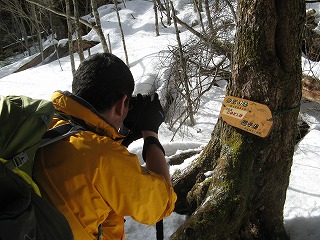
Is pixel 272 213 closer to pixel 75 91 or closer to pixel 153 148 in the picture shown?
pixel 153 148

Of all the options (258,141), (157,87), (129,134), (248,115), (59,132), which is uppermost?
(59,132)

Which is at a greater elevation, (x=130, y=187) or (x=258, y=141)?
(x=130, y=187)

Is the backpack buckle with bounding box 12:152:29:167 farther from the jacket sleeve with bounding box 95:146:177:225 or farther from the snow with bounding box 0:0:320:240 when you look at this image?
the snow with bounding box 0:0:320:240

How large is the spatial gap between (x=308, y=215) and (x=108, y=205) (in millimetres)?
1623

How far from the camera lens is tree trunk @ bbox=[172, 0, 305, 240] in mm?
1702

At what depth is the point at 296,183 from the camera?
8.34ft

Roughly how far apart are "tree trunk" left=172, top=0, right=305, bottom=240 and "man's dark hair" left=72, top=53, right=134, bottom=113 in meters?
0.87

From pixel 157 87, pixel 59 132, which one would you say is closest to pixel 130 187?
pixel 59 132

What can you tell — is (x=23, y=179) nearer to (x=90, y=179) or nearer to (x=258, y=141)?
(x=90, y=179)

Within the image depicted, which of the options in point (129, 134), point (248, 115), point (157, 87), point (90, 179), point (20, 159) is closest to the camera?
point (20, 159)

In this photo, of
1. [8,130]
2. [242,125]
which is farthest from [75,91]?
[242,125]

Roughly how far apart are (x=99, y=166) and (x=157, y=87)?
6.36m

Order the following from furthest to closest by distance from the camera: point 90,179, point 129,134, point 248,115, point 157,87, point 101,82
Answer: point 157,87 → point 248,115 → point 129,134 → point 101,82 → point 90,179

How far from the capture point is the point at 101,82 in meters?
1.24
